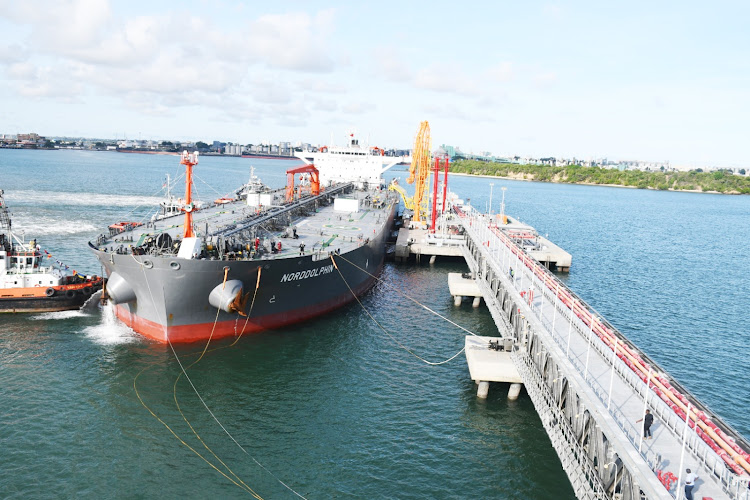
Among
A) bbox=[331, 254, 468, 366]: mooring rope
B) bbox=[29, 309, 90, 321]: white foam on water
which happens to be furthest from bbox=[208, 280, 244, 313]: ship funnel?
bbox=[29, 309, 90, 321]: white foam on water

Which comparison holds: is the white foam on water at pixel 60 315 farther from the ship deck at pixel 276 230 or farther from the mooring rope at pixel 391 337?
the mooring rope at pixel 391 337

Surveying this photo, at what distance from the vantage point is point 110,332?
29766 millimetres

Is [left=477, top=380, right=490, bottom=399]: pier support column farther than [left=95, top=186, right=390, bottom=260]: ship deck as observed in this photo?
No

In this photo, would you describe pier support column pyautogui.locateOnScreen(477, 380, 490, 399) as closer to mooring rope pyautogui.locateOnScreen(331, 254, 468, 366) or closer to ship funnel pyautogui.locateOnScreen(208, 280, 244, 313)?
mooring rope pyautogui.locateOnScreen(331, 254, 468, 366)

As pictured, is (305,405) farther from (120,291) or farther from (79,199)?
(79,199)

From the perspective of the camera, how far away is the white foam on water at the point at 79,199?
81.8m

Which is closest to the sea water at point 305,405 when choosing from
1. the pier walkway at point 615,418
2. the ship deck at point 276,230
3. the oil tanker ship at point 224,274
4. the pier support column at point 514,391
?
the pier support column at point 514,391

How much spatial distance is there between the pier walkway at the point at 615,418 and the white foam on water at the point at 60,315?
2558 centimetres

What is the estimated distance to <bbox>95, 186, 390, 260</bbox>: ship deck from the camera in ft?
105

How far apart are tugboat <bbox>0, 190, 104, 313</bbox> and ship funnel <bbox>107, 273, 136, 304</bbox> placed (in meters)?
6.58

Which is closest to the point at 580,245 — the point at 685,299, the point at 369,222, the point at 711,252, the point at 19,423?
the point at 711,252

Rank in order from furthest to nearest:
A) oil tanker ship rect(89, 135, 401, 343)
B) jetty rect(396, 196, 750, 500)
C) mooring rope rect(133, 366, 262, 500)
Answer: oil tanker ship rect(89, 135, 401, 343) → mooring rope rect(133, 366, 262, 500) → jetty rect(396, 196, 750, 500)

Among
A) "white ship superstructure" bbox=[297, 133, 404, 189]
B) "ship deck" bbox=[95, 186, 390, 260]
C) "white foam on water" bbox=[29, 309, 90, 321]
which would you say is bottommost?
"white foam on water" bbox=[29, 309, 90, 321]

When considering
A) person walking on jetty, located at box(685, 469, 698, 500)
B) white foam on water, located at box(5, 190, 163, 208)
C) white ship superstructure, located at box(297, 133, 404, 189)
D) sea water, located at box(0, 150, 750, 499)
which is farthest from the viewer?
white foam on water, located at box(5, 190, 163, 208)
